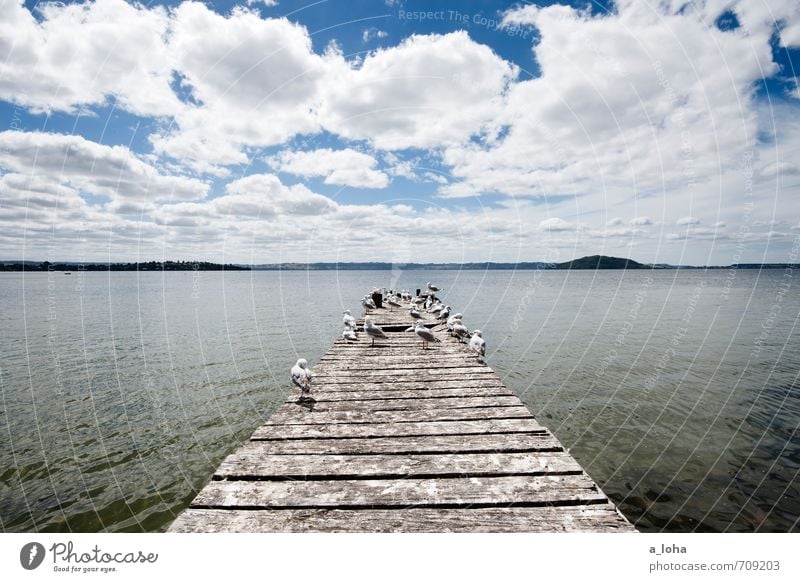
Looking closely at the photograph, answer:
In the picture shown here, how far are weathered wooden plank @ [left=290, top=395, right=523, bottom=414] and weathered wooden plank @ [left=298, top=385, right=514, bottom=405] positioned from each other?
12cm

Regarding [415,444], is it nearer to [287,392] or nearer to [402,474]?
[402,474]

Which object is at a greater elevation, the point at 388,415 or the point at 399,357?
the point at 388,415

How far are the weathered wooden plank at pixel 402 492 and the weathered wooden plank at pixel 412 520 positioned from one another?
0.36 feet

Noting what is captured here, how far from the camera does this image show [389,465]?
519cm

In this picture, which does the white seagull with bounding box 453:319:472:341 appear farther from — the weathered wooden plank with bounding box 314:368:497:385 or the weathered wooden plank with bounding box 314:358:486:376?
the weathered wooden plank with bounding box 314:368:497:385

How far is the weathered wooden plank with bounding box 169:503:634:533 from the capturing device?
4.00m

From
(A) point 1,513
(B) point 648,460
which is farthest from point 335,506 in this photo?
(B) point 648,460

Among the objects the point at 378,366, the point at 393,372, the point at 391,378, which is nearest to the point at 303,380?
the point at 391,378

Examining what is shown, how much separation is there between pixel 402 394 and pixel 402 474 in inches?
128

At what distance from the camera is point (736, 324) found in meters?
35.3

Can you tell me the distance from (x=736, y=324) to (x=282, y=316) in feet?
149

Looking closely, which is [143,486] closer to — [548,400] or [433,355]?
[433,355]

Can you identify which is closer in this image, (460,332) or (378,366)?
(378,366)

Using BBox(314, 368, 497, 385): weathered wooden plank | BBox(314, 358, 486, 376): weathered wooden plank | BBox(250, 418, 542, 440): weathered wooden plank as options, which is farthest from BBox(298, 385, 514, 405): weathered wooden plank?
BBox(314, 358, 486, 376): weathered wooden plank
